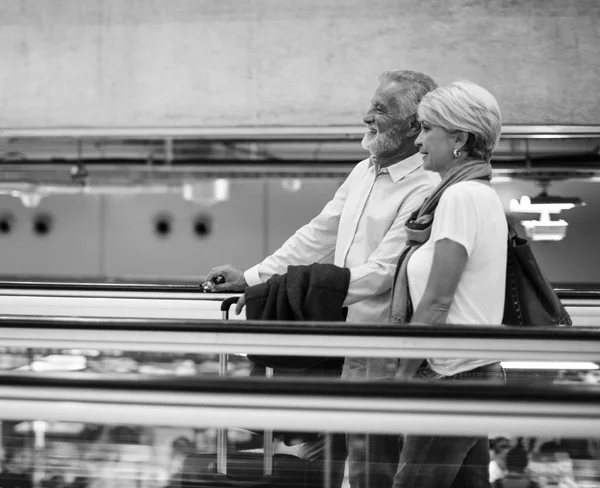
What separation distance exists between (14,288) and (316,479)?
5.28ft

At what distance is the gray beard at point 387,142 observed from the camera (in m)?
2.15

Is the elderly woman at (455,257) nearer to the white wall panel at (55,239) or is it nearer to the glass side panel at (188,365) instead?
the glass side panel at (188,365)

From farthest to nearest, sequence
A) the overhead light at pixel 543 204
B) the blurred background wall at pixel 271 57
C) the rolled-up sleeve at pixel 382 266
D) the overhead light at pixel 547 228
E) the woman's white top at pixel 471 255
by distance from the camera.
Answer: the overhead light at pixel 547 228 → the overhead light at pixel 543 204 → the blurred background wall at pixel 271 57 → the rolled-up sleeve at pixel 382 266 → the woman's white top at pixel 471 255

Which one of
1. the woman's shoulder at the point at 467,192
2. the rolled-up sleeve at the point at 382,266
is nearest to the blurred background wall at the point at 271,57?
the rolled-up sleeve at the point at 382,266

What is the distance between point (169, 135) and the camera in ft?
18.3

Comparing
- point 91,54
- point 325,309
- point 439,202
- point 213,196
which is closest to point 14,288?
point 325,309

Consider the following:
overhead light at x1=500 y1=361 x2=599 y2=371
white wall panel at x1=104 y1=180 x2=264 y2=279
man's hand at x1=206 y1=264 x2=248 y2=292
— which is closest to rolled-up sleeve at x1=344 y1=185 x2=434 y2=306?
man's hand at x1=206 y1=264 x2=248 y2=292

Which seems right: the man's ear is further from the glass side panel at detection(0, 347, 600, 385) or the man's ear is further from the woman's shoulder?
the glass side panel at detection(0, 347, 600, 385)

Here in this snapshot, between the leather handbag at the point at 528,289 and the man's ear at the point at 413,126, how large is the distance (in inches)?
20.4

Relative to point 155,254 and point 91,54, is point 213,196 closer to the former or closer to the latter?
point 155,254

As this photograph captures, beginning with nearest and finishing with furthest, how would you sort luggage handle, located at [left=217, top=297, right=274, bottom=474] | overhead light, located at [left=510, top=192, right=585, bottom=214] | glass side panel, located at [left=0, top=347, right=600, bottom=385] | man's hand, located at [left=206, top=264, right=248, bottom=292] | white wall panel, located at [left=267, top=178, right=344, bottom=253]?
1. luggage handle, located at [left=217, top=297, right=274, bottom=474]
2. glass side panel, located at [left=0, top=347, right=600, bottom=385]
3. man's hand, located at [left=206, top=264, right=248, bottom=292]
4. overhead light, located at [left=510, top=192, right=585, bottom=214]
5. white wall panel, located at [left=267, top=178, right=344, bottom=253]

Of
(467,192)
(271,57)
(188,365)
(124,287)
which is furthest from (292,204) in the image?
(467,192)

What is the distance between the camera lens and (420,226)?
1.74 meters

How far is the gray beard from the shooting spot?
2.15 metres
